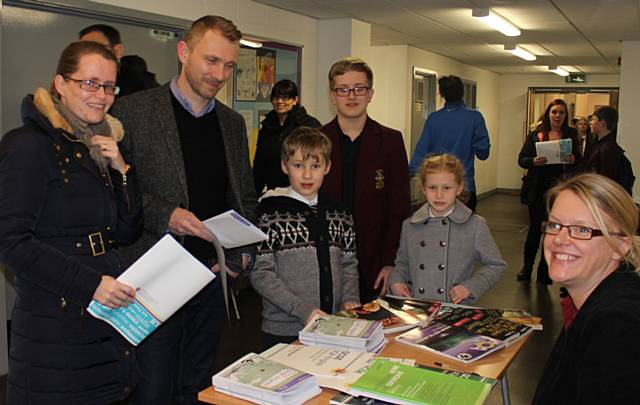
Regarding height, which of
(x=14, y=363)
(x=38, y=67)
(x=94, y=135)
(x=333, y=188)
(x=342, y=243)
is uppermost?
(x=38, y=67)

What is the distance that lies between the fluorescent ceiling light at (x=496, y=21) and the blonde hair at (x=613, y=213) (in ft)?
16.5

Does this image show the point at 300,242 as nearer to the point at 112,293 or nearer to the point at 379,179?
the point at 379,179

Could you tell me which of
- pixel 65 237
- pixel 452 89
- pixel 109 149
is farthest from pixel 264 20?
pixel 65 237

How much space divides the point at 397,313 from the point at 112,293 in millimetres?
995

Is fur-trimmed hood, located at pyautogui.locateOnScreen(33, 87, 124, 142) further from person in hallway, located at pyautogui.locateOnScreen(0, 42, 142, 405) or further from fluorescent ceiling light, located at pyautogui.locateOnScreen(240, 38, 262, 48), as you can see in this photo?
fluorescent ceiling light, located at pyautogui.locateOnScreen(240, 38, 262, 48)

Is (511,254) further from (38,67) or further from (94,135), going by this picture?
(94,135)

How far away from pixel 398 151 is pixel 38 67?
7.60 feet

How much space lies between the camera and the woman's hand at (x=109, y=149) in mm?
2131

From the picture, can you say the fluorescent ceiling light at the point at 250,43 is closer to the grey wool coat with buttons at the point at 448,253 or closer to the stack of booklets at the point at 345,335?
the grey wool coat with buttons at the point at 448,253

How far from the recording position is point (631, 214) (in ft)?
5.79

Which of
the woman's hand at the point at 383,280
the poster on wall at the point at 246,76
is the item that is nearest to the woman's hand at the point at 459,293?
the woman's hand at the point at 383,280

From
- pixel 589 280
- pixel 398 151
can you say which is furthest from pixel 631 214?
pixel 398 151

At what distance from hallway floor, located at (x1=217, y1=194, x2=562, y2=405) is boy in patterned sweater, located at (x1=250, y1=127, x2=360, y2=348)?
1.65m

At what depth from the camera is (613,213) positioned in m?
1.73
